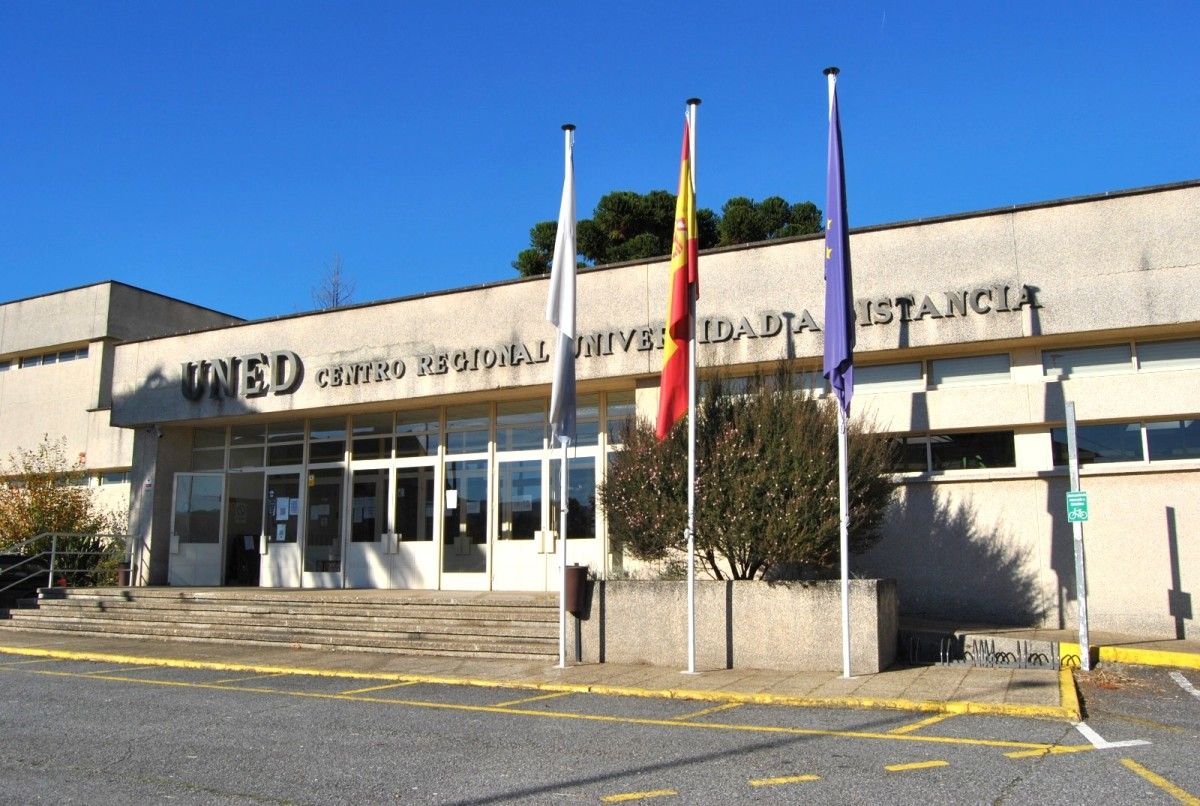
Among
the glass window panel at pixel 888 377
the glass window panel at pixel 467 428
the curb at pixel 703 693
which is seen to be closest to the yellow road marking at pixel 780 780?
the curb at pixel 703 693

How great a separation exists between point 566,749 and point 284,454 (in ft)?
47.8

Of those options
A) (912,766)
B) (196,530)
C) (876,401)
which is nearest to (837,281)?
(876,401)

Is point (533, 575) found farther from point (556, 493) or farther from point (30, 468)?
point (30, 468)

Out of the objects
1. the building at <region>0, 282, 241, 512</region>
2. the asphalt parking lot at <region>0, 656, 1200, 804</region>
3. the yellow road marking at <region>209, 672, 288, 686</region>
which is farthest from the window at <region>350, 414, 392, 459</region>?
the asphalt parking lot at <region>0, 656, 1200, 804</region>

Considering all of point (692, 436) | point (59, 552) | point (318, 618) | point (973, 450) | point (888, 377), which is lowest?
point (318, 618)

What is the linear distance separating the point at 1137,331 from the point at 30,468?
22.4 metres

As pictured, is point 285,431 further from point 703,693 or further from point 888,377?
point 703,693

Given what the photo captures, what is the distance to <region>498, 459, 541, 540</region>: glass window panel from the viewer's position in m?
17.7

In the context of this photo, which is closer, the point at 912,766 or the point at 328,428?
the point at 912,766

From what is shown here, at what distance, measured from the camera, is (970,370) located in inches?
572

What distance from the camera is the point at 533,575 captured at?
17.4m

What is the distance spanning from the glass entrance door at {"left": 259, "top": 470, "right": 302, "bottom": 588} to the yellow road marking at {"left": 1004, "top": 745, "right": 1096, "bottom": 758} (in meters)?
15.7

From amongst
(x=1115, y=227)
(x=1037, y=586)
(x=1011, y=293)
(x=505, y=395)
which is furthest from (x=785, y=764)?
(x=505, y=395)

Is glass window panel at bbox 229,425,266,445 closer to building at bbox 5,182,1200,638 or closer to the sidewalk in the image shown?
building at bbox 5,182,1200,638
